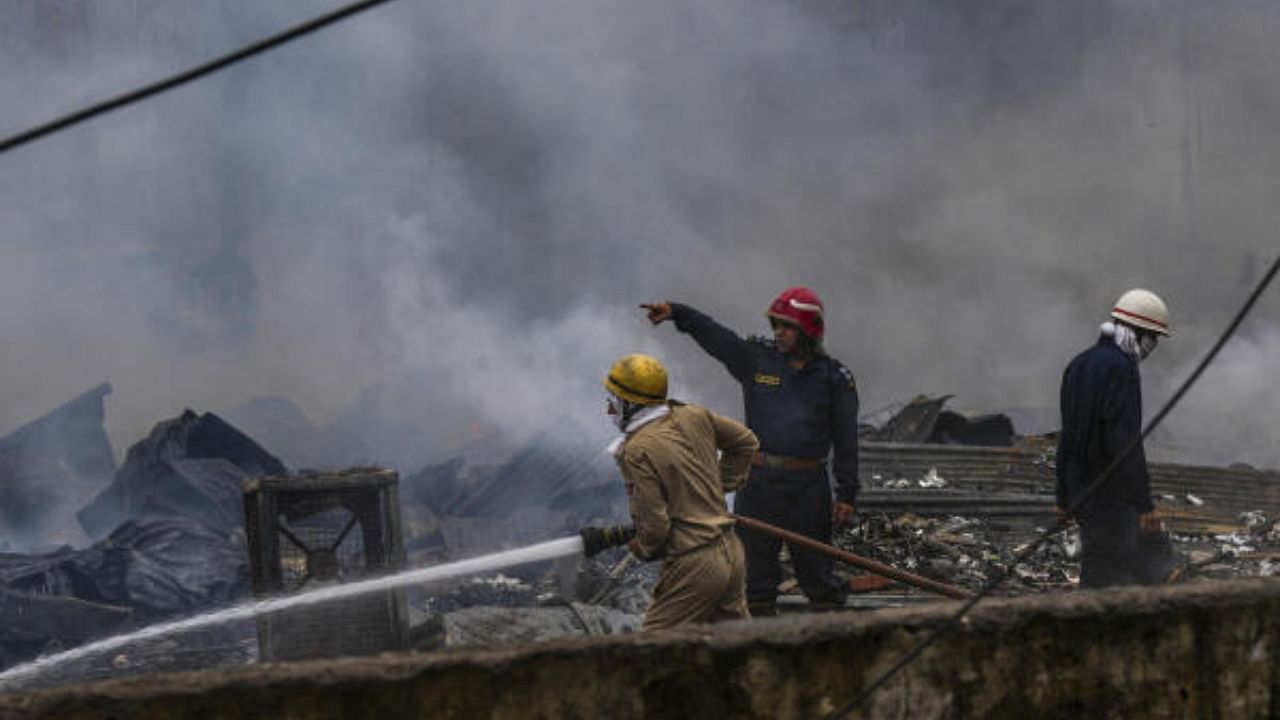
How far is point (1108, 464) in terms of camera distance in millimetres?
5059

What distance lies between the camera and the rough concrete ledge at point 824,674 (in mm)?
2143

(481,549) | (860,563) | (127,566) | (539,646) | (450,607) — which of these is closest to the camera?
(539,646)

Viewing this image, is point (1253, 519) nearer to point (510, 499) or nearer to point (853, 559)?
point (853, 559)

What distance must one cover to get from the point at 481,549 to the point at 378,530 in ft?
16.1

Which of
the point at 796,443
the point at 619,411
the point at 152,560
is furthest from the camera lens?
the point at 152,560

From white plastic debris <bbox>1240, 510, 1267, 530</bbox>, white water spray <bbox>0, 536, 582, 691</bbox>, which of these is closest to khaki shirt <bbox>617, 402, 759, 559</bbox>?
white water spray <bbox>0, 536, 582, 691</bbox>

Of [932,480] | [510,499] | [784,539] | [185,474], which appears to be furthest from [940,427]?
[784,539]

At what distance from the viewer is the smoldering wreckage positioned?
6.69m

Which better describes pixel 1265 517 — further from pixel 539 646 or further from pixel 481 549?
pixel 539 646

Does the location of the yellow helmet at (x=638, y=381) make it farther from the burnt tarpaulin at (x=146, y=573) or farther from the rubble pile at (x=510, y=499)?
the rubble pile at (x=510, y=499)

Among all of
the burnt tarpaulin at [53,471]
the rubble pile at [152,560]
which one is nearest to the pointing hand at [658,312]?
the rubble pile at [152,560]

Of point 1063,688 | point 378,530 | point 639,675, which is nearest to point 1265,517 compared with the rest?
point 378,530

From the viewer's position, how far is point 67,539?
12625 millimetres

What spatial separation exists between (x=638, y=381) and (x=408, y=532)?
348 inches
